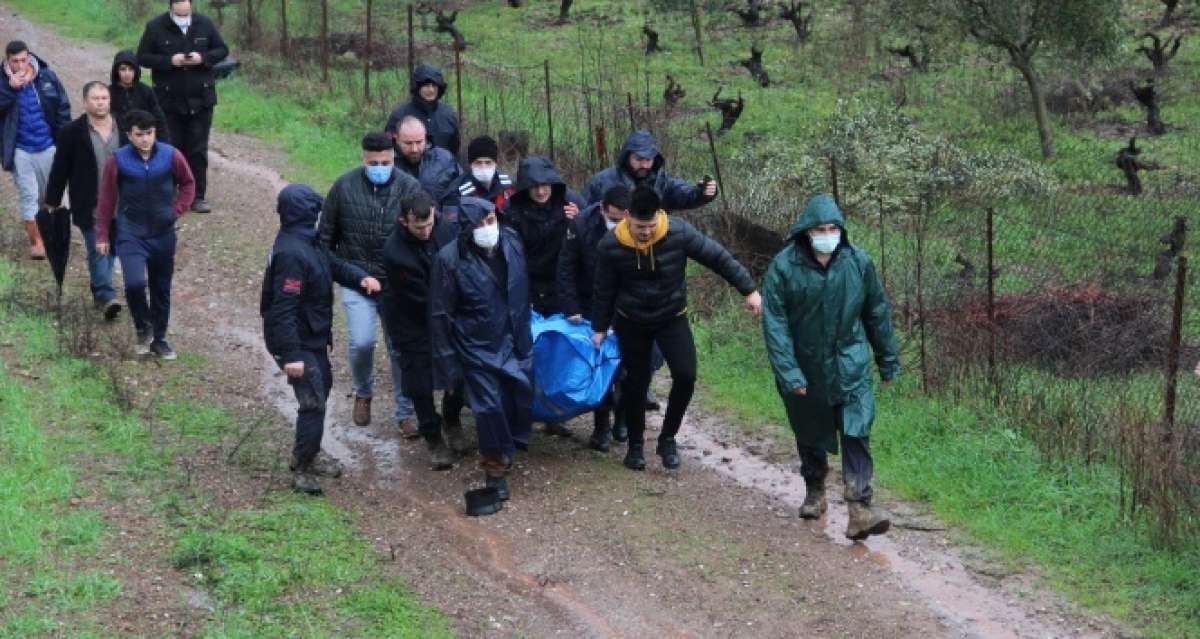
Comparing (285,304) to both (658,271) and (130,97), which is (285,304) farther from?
(130,97)

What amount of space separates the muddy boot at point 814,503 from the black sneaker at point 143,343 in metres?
4.96

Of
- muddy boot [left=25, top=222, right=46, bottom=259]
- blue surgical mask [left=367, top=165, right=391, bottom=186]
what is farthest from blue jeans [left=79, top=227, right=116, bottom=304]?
blue surgical mask [left=367, top=165, right=391, bottom=186]

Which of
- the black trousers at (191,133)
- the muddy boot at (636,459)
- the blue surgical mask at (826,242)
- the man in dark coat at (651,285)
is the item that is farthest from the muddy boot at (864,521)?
the black trousers at (191,133)

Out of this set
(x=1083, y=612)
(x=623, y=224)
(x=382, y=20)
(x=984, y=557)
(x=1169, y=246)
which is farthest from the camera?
(x=382, y=20)

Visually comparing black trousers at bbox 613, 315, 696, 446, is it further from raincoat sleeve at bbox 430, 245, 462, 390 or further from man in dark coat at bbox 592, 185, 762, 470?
raincoat sleeve at bbox 430, 245, 462, 390

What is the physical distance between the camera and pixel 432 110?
1078 centimetres

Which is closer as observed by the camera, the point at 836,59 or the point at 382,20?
the point at 836,59

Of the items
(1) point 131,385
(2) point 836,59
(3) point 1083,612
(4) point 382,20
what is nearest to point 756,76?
(2) point 836,59

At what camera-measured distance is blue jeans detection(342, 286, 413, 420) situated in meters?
8.80

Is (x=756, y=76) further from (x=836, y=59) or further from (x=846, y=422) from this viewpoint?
(x=846, y=422)

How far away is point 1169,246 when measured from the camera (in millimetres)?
14375

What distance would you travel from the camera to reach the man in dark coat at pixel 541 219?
858cm

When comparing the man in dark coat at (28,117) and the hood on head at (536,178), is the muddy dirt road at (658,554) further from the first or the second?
the man in dark coat at (28,117)

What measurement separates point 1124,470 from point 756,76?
1719cm
